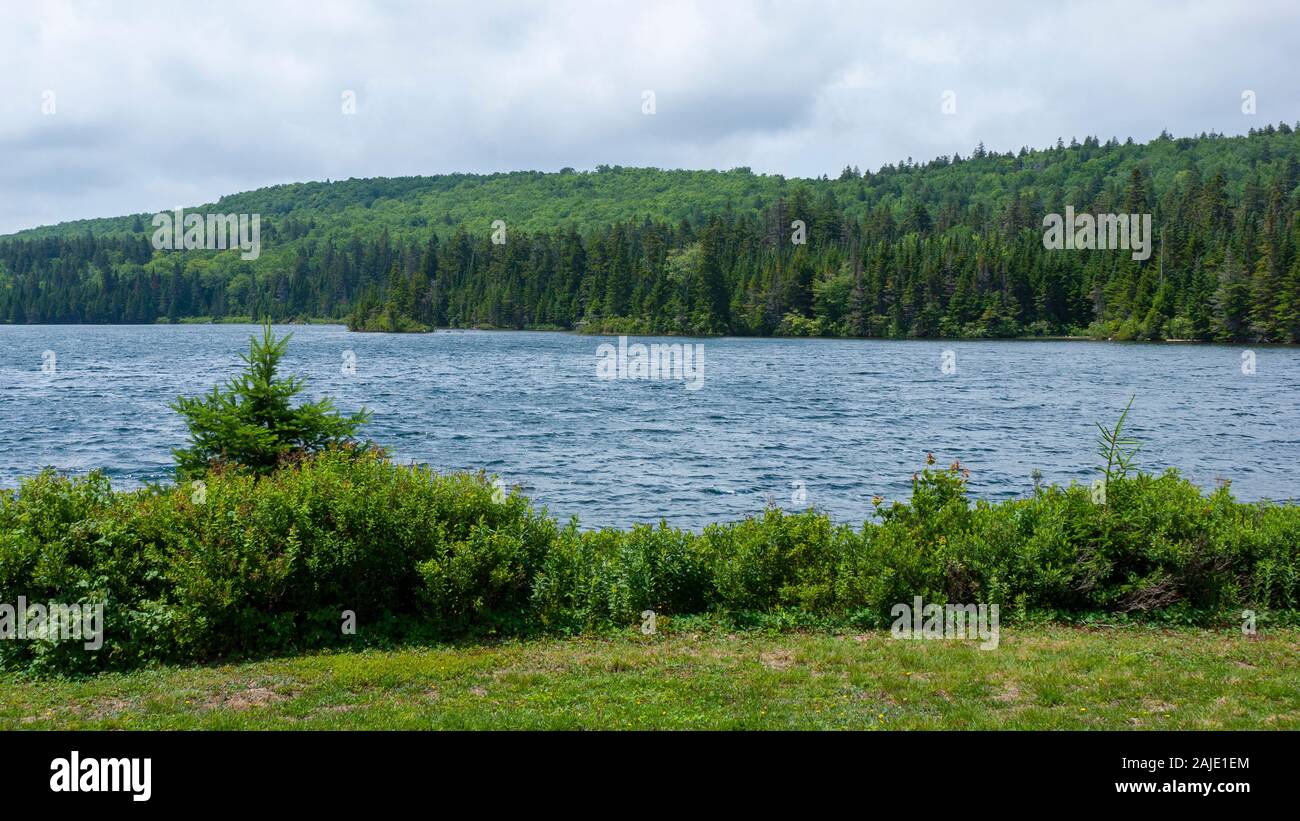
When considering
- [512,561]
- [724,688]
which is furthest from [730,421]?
[724,688]

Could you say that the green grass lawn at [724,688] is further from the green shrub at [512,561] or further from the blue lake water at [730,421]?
the blue lake water at [730,421]

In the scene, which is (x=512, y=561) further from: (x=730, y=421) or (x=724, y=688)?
(x=730, y=421)

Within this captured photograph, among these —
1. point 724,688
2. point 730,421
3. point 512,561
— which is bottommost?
point 724,688

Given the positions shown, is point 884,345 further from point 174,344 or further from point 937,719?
point 937,719

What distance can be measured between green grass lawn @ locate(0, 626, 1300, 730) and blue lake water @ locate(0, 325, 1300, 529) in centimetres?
1153

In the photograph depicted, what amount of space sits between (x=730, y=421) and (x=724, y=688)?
42.4 m

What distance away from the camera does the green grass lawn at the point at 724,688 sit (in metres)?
9.91

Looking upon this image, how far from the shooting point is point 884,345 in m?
131

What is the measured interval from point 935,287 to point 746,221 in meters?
62.7

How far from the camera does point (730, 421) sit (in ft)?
175

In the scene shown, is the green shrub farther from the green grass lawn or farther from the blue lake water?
the blue lake water

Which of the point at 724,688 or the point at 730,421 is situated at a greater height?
the point at 730,421

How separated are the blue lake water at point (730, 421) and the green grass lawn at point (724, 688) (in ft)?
37.8

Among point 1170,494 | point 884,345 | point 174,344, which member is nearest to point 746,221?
point 884,345
